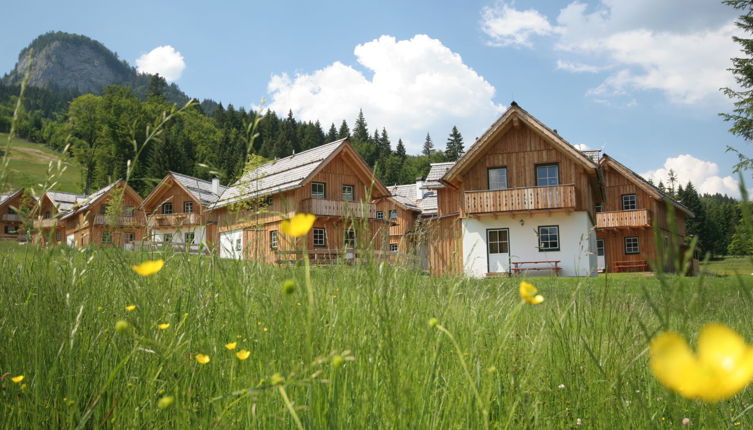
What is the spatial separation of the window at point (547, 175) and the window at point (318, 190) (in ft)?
39.2

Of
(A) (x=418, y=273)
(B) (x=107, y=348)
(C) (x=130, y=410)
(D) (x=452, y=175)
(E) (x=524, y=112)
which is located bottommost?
(C) (x=130, y=410)

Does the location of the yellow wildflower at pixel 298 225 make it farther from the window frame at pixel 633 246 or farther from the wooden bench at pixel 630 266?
the window frame at pixel 633 246

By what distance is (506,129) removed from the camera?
23531 mm

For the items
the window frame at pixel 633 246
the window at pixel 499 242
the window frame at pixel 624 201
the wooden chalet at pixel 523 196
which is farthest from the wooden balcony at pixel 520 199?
the window frame at pixel 624 201

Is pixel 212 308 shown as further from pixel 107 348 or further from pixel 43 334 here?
pixel 43 334

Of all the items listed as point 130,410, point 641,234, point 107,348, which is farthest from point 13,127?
point 641,234

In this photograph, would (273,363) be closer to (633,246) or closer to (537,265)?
(537,265)

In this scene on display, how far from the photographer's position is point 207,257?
2.88 metres

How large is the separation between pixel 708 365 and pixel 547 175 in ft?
79.7

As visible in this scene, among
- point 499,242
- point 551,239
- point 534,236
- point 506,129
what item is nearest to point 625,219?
point 551,239

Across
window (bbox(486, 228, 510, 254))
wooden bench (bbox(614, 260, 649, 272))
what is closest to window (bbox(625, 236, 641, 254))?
wooden bench (bbox(614, 260, 649, 272))

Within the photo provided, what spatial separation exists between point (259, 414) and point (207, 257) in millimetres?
1347

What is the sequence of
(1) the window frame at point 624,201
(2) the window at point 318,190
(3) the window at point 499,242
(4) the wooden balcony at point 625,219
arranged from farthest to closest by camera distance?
(1) the window frame at point 624,201 → (4) the wooden balcony at point 625,219 → (2) the window at point 318,190 → (3) the window at point 499,242

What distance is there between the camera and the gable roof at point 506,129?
2194 cm
